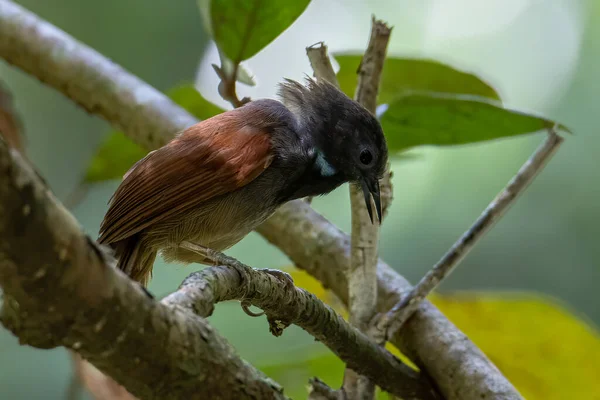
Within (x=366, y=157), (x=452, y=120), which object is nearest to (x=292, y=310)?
(x=366, y=157)

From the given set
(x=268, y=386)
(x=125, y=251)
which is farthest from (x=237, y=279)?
(x=125, y=251)

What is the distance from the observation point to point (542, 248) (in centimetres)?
551

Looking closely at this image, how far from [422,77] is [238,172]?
3.06 feet

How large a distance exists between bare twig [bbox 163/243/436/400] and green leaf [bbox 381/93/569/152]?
0.77 metres

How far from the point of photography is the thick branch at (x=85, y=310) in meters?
0.75

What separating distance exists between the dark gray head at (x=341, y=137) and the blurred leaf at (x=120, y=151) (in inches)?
29.5

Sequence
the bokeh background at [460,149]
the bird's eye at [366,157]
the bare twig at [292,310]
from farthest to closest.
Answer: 1. the bokeh background at [460,149]
2. the bird's eye at [366,157]
3. the bare twig at [292,310]

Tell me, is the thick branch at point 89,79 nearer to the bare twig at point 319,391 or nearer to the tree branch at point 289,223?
the tree branch at point 289,223

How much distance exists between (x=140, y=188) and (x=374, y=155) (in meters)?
0.78

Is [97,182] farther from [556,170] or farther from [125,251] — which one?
[556,170]

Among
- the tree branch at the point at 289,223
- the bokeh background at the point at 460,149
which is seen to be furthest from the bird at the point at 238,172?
the bokeh background at the point at 460,149

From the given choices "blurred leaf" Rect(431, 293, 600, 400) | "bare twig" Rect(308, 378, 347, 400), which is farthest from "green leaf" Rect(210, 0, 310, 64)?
"blurred leaf" Rect(431, 293, 600, 400)

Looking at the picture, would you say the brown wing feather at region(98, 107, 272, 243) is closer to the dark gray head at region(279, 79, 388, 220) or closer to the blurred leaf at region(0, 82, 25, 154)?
the dark gray head at region(279, 79, 388, 220)

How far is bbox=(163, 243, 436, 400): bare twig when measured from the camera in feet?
4.00
